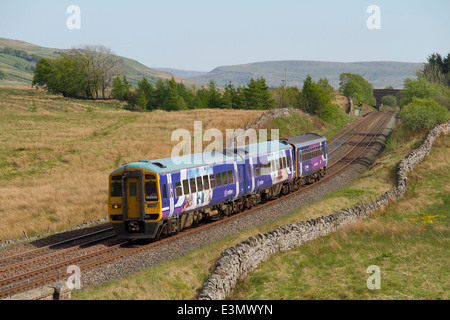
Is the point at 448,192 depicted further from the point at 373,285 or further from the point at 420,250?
the point at 373,285

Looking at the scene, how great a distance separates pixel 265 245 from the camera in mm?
17953

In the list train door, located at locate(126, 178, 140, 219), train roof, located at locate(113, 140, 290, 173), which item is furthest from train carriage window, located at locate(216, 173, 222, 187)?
train door, located at locate(126, 178, 140, 219)

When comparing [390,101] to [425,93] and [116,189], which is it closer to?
[425,93]

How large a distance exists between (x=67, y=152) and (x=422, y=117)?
138 feet

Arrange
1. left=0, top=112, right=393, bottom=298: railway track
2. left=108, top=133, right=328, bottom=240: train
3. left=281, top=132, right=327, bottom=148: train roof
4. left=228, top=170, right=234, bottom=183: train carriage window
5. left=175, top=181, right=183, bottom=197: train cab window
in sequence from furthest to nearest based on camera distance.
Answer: left=281, top=132, right=327, bottom=148: train roof, left=228, top=170, right=234, bottom=183: train carriage window, left=175, top=181, right=183, bottom=197: train cab window, left=108, top=133, right=328, bottom=240: train, left=0, top=112, right=393, bottom=298: railway track

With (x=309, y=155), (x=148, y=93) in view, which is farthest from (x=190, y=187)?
(x=148, y=93)

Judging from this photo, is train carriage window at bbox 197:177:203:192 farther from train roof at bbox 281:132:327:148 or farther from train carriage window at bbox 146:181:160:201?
train roof at bbox 281:132:327:148

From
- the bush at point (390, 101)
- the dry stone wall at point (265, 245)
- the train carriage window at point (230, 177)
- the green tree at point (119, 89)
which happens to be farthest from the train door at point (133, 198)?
the bush at point (390, 101)

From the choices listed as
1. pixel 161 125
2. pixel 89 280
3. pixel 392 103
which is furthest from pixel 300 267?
pixel 392 103

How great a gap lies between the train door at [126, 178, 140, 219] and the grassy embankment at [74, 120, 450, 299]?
3402 mm

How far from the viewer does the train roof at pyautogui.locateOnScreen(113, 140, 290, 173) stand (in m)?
20.5

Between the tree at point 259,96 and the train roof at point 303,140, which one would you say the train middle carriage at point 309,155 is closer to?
the train roof at point 303,140

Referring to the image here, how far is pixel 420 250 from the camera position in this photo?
17797 millimetres

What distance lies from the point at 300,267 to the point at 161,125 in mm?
56162
